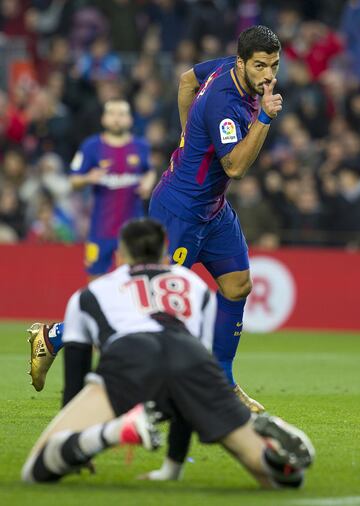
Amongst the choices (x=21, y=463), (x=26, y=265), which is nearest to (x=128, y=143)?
(x=26, y=265)

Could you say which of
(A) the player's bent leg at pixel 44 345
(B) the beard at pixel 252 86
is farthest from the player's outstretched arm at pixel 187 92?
(A) the player's bent leg at pixel 44 345

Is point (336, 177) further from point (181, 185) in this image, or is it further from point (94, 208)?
point (181, 185)

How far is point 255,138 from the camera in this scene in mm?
8664

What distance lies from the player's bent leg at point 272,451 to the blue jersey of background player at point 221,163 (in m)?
2.49

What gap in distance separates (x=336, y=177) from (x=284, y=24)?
11.6 ft

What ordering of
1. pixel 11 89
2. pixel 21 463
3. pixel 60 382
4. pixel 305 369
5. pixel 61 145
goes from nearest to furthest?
1. pixel 21 463
2. pixel 60 382
3. pixel 305 369
4. pixel 61 145
5. pixel 11 89

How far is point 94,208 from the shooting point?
1661 centimetres

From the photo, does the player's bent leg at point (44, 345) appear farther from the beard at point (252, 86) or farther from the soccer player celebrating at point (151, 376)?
the soccer player celebrating at point (151, 376)

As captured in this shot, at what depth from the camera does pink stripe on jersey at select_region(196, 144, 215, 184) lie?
368 inches

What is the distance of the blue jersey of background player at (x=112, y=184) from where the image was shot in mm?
16328

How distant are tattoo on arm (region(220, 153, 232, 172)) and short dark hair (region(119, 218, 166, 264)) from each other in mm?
2140

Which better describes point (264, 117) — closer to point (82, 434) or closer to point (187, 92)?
point (187, 92)

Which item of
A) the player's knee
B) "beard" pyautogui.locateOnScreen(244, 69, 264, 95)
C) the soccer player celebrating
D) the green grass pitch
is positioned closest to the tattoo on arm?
"beard" pyautogui.locateOnScreen(244, 69, 264, 95)

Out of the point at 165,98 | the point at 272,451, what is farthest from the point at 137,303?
the point at 165,98
